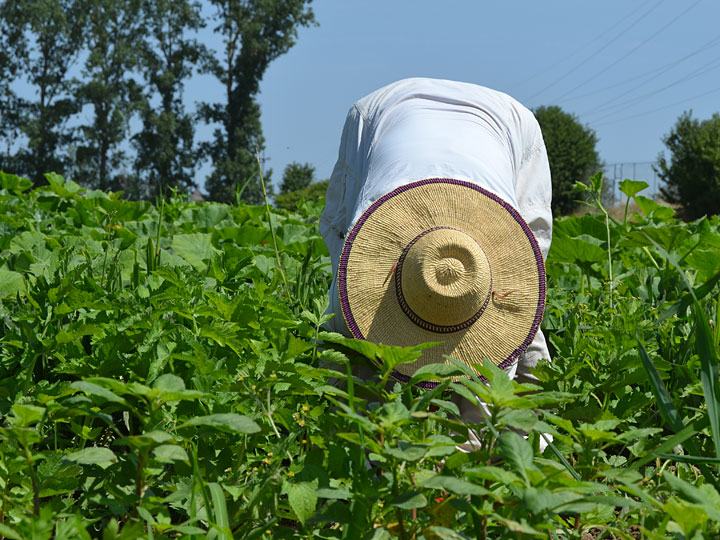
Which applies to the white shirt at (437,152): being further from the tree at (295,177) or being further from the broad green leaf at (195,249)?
the tree at (295,177)

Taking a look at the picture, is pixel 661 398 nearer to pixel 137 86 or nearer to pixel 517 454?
pixel 517 454

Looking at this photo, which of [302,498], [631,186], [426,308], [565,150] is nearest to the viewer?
[302,498]

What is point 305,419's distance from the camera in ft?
5.92

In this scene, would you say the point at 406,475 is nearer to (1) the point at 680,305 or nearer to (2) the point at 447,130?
(1) the point at 680,305

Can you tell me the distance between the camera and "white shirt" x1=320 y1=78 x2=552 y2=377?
2148 millimetres

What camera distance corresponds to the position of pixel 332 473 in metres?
1.56

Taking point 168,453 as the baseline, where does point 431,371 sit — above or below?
above

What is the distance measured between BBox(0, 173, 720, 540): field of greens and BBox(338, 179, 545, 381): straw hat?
0.12 meters

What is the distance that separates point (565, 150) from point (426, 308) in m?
30.5

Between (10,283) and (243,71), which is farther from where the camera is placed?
(243,71)

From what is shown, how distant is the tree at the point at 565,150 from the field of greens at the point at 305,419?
2882 cm

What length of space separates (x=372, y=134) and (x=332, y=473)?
1.24 metres

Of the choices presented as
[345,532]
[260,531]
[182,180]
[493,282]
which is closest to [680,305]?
[493,282]

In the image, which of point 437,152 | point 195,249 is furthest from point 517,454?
point 195,249
